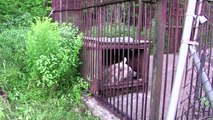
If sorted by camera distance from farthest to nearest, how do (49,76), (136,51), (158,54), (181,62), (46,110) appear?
(49,76) → (136,51) → (46,110) → (158,54) → (181,62)

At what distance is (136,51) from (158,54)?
156 cm

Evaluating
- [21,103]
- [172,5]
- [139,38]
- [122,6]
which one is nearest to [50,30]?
[21,103]

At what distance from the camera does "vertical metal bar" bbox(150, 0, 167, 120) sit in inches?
103

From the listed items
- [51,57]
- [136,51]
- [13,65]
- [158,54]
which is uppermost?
[158,54]

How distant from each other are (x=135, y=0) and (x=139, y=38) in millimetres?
408

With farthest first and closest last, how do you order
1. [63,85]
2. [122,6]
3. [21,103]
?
[63,85]
[21,103]
[122,6]

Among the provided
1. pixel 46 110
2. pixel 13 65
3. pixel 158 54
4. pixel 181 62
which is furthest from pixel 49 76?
pixel 181 62

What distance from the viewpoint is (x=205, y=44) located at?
3033 mm

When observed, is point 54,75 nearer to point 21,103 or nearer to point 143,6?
point 21,103

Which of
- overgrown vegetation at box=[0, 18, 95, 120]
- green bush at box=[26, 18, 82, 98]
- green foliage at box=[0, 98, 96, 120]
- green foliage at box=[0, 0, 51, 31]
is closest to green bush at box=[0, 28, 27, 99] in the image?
overgrown vegetation at box=[0, 18, 95, 120]

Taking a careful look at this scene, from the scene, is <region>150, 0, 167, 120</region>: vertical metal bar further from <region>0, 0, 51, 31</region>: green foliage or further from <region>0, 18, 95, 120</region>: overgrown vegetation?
<region>0, 0, 51, 31</region>: green foliage

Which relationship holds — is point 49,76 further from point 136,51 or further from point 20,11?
point 20,11

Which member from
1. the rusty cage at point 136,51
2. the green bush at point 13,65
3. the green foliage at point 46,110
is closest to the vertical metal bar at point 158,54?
the rusty cage at point 136,51

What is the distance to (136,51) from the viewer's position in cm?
423
